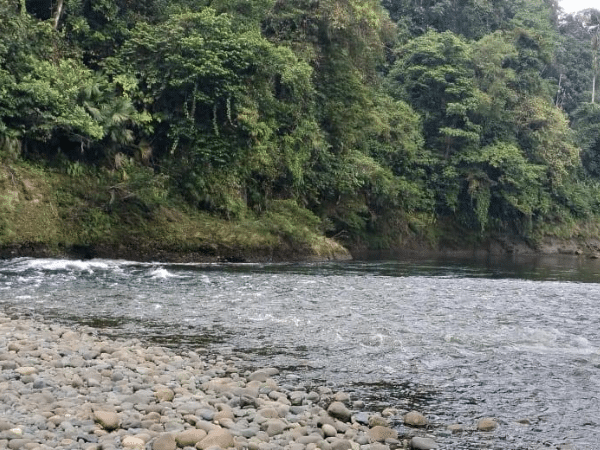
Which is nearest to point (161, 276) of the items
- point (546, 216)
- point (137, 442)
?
point (137, 442)

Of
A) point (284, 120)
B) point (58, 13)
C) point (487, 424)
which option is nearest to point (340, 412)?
point (487, 424)

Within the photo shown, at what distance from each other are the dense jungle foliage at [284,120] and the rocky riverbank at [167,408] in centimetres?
1262

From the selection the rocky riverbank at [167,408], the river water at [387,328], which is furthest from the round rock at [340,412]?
the river water at [387,328]

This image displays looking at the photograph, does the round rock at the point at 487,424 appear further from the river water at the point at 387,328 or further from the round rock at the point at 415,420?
the round rock at the point at 415,420

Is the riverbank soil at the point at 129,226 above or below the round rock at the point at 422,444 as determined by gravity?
above

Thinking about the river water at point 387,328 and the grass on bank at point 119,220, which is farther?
the grass on bank at point 119,220

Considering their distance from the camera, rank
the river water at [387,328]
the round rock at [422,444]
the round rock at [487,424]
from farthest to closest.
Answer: the river water at [387,328]
the round rock at [487,424]
the round rock at [422,444]

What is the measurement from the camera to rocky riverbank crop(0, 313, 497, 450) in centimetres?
601

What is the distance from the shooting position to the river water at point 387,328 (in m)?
7.82

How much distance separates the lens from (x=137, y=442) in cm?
588

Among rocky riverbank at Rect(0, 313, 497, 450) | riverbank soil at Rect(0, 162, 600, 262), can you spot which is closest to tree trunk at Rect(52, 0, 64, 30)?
riverbank soil at Rect(0, 162, 600, 262)

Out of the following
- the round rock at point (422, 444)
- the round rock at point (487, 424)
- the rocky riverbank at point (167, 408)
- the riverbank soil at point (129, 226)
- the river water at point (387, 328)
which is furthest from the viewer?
the riverbank soil at point (129, 226)

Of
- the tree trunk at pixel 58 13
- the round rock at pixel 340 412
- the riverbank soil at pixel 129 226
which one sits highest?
the tree trunk at pixel 58 13

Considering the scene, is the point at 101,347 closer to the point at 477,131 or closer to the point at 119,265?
the point at 119,265
